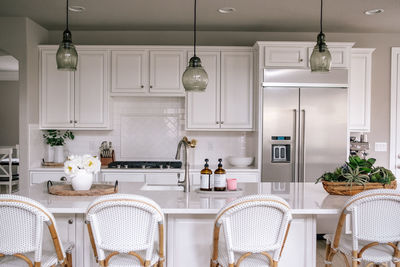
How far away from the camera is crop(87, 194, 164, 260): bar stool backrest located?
6.52 ft

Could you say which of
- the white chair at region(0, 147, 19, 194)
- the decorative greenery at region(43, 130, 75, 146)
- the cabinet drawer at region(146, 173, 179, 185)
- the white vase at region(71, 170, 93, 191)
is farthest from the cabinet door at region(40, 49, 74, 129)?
the white vase at region(71, 170, 93, 191)

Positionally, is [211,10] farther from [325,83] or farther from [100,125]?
[100,125]

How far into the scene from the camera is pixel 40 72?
4645mm

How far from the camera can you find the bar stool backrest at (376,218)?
2148mm

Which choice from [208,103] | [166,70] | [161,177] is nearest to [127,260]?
[161,177]

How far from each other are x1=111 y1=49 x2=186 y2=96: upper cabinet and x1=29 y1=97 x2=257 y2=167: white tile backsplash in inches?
15.0

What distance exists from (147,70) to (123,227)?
9.64ft

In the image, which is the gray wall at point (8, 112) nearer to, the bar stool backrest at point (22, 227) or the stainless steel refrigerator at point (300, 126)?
the stainless steel refrigerator at point (300, 126)

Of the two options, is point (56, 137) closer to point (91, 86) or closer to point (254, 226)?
point (91, 86)

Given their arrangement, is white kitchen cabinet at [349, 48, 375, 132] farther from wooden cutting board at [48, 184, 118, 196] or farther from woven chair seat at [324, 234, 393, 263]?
wooden cutting board at [48, 184, 118, 196]

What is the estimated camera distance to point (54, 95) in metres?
4.65

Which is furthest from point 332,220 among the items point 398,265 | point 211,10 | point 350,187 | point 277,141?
point 211,10

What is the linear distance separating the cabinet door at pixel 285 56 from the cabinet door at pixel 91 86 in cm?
193

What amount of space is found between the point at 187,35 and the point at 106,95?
130cm
